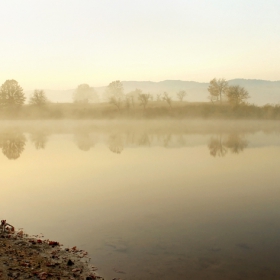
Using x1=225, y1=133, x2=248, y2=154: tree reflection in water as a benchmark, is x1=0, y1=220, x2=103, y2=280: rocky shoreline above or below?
below

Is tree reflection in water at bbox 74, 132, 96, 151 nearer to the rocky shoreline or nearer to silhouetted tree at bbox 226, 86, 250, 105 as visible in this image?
the rocky shoreline

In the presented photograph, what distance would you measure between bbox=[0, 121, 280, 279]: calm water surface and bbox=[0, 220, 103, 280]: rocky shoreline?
0.46 m

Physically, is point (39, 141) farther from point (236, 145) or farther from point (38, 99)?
point (38, 99)

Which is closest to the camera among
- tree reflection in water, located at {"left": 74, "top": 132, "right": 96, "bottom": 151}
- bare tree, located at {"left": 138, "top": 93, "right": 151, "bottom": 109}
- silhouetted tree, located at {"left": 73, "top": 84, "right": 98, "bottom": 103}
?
tree reflection in water, located at {"left": 74, "top": 132, "right": 96, "bottom": 151}

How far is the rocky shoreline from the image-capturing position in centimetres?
776

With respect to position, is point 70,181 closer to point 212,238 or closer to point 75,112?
point 212,238

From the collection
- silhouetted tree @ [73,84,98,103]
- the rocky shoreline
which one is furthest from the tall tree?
the rocky shoreline

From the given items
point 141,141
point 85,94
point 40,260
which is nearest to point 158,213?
point 40,260

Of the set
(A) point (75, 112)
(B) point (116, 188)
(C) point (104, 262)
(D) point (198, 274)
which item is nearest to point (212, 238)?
(D) point (198, 274)

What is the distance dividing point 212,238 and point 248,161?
1723 centimetres

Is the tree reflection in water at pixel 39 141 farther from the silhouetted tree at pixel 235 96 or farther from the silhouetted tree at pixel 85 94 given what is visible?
the silhouetted tree at pixel 85 94

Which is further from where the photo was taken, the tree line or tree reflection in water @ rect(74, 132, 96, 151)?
the tree line

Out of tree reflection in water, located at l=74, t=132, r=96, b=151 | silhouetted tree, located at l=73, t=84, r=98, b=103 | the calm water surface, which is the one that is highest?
silhouetted tree, located at l=73, t=84, r=98, b=103

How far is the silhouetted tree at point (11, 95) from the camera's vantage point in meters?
98.1
